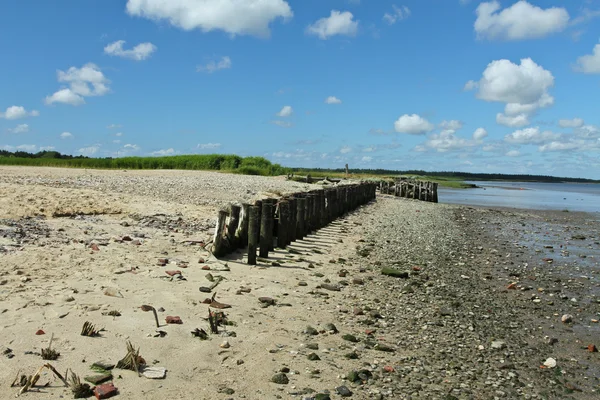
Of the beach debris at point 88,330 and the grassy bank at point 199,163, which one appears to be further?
the grassy bank at point 199,163

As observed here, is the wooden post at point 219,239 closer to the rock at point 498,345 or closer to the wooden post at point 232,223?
the wooden post at point 232,223

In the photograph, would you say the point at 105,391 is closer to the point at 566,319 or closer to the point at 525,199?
the point at 566,319

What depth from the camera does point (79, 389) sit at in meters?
4.06

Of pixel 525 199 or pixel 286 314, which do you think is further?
pixel 525 199

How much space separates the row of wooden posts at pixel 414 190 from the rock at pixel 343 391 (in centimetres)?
3842

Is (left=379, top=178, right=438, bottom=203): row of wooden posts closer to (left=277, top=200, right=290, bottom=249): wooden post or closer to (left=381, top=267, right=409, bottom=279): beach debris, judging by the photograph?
(left=277, top=200, right=290, bottom=249): wooden post

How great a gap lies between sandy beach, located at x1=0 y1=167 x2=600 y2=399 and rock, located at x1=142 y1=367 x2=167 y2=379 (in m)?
0.05

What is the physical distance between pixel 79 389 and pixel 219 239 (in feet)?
18.5

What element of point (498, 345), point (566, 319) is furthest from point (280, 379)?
point (566, 319)

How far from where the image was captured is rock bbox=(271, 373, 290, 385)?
15.7 ft

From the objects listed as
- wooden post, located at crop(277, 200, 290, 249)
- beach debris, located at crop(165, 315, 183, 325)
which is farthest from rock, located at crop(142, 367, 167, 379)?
wooden post, located at crop(277, 200, 290, 249)

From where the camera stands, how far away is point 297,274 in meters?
9.28

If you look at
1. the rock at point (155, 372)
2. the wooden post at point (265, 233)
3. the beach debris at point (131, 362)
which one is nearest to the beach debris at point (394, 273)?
the wooden post at point (265, 233)

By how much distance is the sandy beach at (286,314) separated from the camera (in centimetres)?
484
